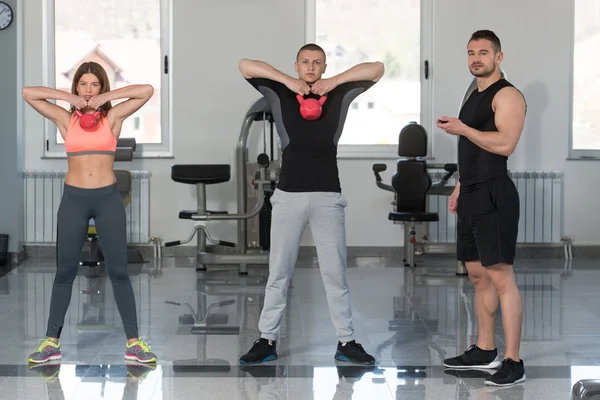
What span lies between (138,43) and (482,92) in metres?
4.61

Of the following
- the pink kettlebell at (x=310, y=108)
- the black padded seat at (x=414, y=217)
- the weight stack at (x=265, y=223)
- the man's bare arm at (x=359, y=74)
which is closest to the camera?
the pink kettlebell at (x=310, y=108)

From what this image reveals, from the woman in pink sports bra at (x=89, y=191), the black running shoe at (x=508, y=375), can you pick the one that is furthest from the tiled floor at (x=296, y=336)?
the woman in pink sports bra at (x=89, y=191)

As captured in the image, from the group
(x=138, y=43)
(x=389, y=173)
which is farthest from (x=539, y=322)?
(x=138, y=43)

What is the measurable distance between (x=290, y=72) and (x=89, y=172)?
390 centimetres

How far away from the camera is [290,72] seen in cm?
772

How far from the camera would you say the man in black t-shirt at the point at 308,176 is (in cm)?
405

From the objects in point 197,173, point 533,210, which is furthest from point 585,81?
point 197,173

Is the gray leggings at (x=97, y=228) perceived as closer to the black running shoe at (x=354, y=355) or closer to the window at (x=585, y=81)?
the black running shoe at (x=354, y=355)

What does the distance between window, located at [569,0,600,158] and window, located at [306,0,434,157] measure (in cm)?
129

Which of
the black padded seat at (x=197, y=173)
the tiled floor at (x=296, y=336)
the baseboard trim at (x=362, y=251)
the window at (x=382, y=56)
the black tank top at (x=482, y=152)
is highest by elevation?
the window at (x=382, y=56)

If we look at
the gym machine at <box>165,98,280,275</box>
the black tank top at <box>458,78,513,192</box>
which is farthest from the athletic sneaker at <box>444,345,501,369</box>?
the gym machine at <box>165,98,280,275</box>

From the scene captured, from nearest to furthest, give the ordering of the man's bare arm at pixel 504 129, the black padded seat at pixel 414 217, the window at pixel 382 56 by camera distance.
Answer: the man's bare arm at pixel 504 129 < the black padded seat at pixel 414 217 < the window at pixel 382 56

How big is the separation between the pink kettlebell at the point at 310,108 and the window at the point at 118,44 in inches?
156

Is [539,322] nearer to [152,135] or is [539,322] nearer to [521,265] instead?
[521,265]
